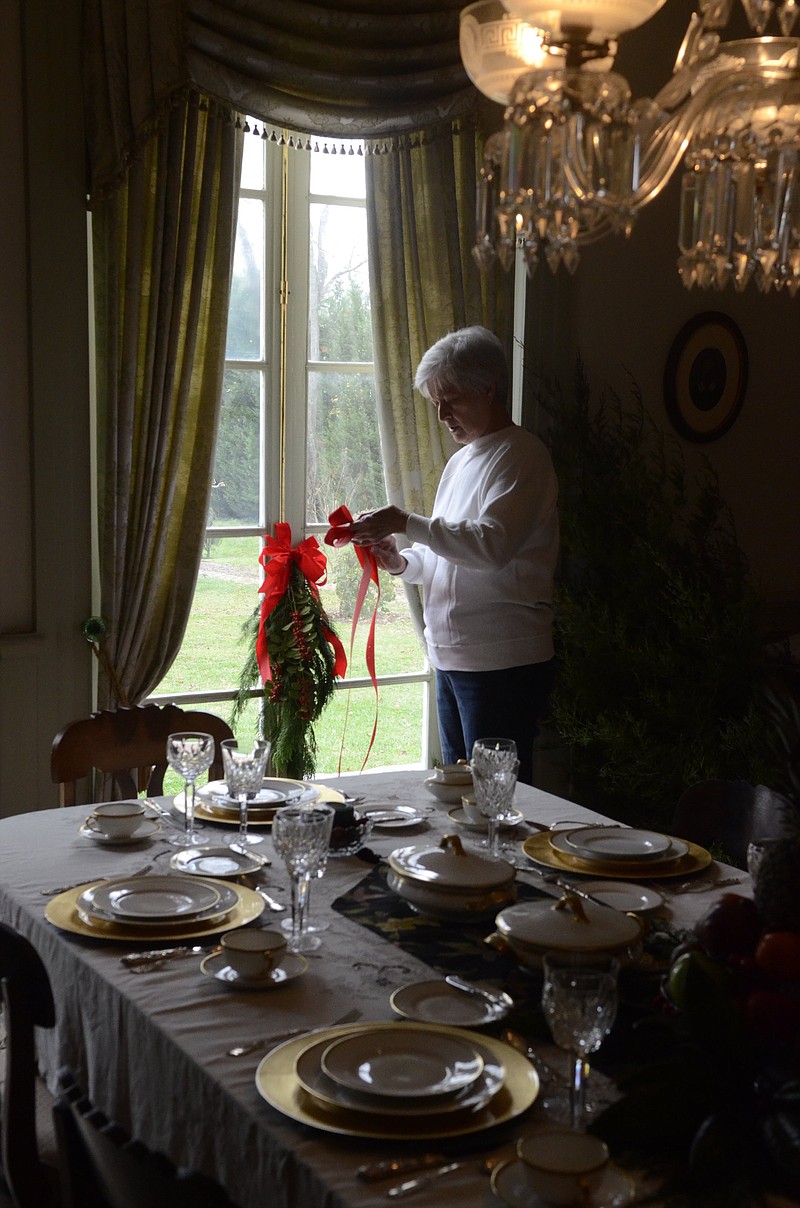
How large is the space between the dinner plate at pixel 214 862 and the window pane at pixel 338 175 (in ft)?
7.44

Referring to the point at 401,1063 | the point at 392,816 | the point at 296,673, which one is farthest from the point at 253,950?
the point at 296,673

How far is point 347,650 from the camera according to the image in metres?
3.86

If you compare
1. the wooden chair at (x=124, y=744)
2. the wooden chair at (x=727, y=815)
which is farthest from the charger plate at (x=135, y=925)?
the wooden chair at (x=727, y=815)

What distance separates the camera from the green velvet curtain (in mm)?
3184

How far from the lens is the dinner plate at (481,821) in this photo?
220 centimetres

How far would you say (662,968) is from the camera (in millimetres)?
1571

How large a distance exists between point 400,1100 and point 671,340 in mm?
3386

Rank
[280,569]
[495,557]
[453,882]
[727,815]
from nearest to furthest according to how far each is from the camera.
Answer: [453,882], [727,815], [495,557], [280,569]

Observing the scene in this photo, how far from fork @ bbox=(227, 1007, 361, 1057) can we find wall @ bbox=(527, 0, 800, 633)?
8.85 feet

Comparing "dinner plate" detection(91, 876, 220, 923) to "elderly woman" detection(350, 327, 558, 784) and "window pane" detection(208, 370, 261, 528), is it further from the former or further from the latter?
"window pane" detection(208, 370, 261, 528)

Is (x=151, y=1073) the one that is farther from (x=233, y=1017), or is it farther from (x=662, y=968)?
(x=662, y=968)

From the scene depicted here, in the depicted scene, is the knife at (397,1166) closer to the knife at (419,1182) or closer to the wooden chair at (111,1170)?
the knife at (419,1182)

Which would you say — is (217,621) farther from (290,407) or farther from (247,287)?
(247,287)

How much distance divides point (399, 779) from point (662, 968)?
41.7 inches
